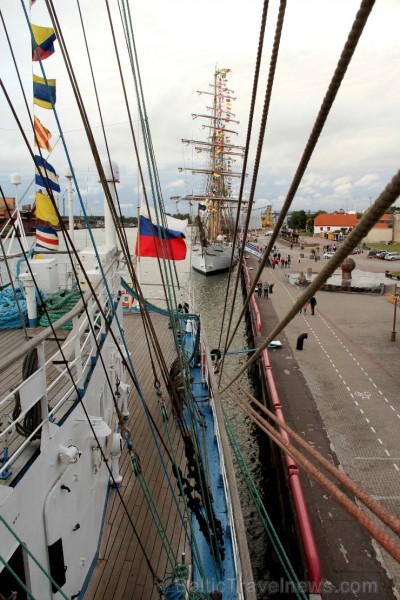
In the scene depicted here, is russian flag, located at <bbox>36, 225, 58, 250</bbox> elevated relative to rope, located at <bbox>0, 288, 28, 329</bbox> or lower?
elevated

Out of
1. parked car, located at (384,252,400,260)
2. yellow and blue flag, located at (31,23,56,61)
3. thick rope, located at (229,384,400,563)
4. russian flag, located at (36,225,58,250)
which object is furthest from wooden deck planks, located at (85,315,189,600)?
parked car, located at (384,252,400,260)

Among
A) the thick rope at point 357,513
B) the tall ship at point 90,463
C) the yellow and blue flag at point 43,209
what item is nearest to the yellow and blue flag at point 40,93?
the tall ship at point 90,463

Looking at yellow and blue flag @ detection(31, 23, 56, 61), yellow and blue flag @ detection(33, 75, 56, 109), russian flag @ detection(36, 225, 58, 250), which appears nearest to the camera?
yellow and blue flag @ detection(31, 23, 56, 61)

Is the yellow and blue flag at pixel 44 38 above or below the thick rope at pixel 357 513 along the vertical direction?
above

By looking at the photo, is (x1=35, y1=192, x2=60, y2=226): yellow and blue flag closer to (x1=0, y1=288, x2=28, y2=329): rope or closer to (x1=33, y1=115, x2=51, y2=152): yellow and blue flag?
(x1=33, y1=115, x2=51, y2=152): yellow and blue flag

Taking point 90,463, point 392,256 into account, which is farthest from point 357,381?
point 392,256

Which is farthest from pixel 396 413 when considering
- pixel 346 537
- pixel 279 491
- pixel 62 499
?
pixel 62 499

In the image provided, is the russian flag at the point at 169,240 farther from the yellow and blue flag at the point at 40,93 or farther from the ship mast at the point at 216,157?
the ship mast at the point at 216,157

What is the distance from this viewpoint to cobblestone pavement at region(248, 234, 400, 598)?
9195 mm

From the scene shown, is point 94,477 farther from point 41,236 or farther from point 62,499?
point 41,236

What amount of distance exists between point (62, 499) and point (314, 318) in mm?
21077

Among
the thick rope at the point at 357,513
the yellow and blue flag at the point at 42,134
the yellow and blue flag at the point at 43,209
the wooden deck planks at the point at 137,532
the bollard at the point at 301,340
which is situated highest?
the yellow and blue flag at the point at 42,134

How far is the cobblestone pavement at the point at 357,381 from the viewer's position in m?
9.20

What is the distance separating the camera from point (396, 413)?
11922mm
